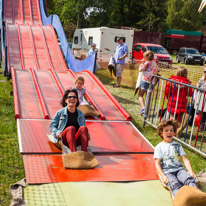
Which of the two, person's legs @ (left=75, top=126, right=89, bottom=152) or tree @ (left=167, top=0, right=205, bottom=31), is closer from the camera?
person's legs @ (left=75, top=126, right=89, bottom=152)

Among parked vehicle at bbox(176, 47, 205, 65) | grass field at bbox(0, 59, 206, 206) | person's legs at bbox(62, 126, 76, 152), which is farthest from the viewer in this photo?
parked vehicle at bbox(176, 47, 205, 65)

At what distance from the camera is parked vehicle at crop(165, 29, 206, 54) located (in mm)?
39188

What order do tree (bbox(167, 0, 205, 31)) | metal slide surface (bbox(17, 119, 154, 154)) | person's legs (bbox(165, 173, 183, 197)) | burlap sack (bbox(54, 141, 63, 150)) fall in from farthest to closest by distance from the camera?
tree (bbox(167, 0, 205, 31)) → metal slide surface (bbox(17, 119, 154, 154)) → burlap sack (bbox(54, 141, 63, 150)) → person's legs (bbox(165, 173, 183, 197))

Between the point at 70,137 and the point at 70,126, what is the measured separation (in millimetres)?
189

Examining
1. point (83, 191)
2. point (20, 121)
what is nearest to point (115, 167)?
point (83, 191)

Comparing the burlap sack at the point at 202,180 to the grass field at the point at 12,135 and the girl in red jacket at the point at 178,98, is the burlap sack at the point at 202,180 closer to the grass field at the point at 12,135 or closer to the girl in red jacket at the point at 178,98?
the grass field at the point at 12,135

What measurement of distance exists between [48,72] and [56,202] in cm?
740

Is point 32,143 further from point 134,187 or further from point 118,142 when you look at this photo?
point 134,187

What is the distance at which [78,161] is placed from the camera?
4.80 metres

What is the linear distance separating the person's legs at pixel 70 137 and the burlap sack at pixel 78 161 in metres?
0.16

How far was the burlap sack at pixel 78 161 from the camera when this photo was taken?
4770mm

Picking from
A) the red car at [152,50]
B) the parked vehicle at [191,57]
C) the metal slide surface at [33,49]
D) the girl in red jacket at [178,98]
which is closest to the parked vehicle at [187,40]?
the parked vehicle at [191,57]

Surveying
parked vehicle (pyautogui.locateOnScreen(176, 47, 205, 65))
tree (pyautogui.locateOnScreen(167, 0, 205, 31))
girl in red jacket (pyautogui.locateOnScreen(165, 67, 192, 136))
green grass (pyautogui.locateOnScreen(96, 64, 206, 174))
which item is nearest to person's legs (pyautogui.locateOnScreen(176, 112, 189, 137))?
girl in red jacket (pyautogui.locateOnScreen(165, 67, 192, 136))

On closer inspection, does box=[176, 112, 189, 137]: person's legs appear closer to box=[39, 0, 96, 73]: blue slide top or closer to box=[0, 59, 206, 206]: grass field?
box=[0, 59, 206, 206]: grass field
